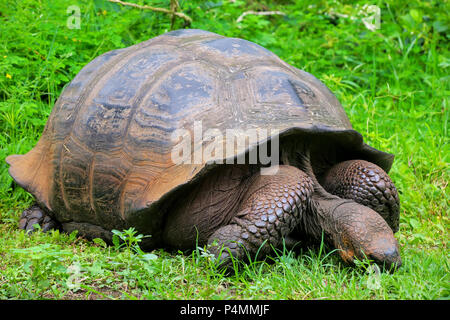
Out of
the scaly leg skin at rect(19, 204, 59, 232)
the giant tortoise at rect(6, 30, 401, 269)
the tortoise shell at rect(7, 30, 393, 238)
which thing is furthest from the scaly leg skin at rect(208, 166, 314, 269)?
the scaly leg skin at rect(19, 204, 59, 232)

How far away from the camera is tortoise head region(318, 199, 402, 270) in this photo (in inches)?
115

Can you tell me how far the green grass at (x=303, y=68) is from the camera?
277cm

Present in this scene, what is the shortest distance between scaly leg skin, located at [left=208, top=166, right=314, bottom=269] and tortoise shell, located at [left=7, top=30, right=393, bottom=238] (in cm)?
31

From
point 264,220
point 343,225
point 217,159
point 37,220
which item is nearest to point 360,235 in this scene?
point 343,225

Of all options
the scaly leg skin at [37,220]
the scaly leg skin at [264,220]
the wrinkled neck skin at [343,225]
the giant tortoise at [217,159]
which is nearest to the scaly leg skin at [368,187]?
the giant tortoise at [217,159]

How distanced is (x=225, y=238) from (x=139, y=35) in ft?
13.1

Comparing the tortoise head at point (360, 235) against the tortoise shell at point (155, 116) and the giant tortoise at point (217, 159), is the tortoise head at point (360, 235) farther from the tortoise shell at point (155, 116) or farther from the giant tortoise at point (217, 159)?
the tortoise shell at point (155, 116)

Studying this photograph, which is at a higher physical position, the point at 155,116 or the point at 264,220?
the point at 155,116

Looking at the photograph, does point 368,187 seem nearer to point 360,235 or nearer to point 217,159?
point 360,235

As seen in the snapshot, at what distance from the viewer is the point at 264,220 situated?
2.99 m

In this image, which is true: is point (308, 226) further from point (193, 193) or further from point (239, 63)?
point (239, 63)

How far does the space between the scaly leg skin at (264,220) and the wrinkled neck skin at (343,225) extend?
0.61 feet

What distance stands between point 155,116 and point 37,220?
1.47 meters
